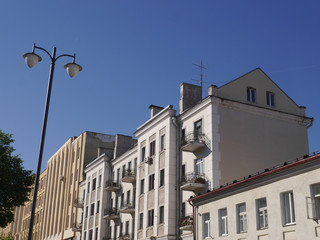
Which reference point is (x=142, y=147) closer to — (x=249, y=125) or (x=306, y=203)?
(x=249, y=125)

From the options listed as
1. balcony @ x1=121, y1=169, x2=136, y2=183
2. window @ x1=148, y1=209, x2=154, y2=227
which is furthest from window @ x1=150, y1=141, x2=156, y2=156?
window @ x1=148, y1=209, x2=154, y2=227

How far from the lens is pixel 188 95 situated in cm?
3584

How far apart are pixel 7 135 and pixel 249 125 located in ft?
65.2

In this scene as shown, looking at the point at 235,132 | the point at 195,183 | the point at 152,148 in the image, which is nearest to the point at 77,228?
the point at 152,148

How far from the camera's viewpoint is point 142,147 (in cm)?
4038

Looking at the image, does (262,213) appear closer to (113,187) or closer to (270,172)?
(270,172)

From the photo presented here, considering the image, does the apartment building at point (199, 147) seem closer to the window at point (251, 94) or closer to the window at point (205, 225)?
the window at point (251, 94)

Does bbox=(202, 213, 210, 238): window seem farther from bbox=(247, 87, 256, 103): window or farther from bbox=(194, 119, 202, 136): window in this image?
bbox=(247, 87, 256, 103): window

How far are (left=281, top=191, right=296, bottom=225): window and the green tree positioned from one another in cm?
2235

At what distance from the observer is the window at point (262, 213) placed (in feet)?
Answer: 70.8

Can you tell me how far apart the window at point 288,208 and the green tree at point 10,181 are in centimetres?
2235

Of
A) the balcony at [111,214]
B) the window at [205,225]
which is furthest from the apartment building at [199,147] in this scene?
the window at [205,225]

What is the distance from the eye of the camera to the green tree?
1348 inches

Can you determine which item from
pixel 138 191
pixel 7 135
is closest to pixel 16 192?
pixel 7 135
